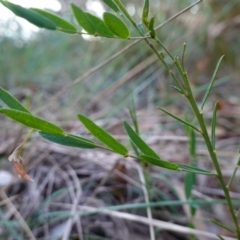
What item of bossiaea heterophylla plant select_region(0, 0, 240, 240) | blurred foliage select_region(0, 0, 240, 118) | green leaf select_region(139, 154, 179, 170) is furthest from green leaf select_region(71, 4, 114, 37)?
blurred foliage select_region(0, 0, 240, 118)

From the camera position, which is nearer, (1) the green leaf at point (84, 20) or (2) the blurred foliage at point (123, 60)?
(1) the green leaf at point (84, 20)

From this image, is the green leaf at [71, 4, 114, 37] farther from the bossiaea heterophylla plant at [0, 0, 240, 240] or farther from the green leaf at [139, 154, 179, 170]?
the green leaf at [139, 154, 179, 170]

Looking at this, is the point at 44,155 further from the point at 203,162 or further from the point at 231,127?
the point at 231,127

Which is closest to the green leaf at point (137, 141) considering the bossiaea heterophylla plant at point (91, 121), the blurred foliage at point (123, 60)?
the bossiaea heterophylla plant at point (91, 121)

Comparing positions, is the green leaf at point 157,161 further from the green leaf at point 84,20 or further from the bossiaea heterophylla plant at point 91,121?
the green leaf at point 84,20

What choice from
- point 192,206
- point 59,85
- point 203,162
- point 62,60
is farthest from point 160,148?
point 62,60
